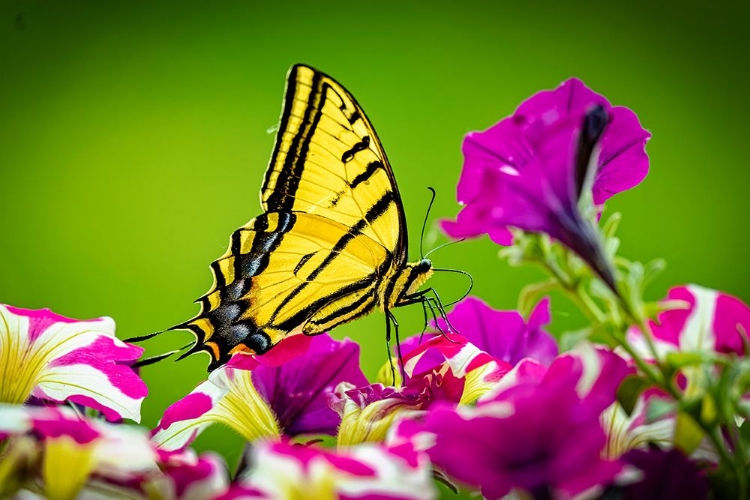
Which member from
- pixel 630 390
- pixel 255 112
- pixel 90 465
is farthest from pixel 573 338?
pixel 255 112

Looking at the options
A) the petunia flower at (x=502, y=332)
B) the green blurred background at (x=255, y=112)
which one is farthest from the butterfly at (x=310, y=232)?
the green blurred background at (x=255, y=112)

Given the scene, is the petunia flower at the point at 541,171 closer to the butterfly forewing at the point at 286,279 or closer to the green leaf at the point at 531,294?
the green leaf at the point at 531,294

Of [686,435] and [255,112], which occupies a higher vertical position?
[255,112]

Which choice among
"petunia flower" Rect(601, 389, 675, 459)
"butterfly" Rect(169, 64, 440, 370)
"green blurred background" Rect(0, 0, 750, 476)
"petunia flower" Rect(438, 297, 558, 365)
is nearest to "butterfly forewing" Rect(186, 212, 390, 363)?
"butterfly" Rect(169, 64, 440, 370)

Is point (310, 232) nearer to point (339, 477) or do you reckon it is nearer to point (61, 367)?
point (61, 367)

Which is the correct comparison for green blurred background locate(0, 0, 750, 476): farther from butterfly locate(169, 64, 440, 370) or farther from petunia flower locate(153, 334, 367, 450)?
petunia flower locate(153, 334, 367, 450)

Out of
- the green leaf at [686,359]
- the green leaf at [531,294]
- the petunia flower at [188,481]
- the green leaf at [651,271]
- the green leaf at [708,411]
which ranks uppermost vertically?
the green leaf at [651,271]
